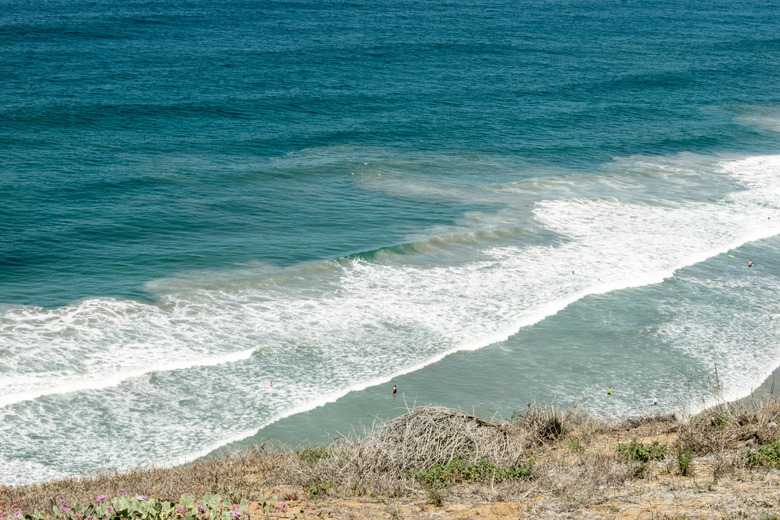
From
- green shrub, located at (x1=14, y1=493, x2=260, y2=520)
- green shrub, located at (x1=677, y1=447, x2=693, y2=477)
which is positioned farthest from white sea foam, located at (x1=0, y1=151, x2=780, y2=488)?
green shrub, located at (x1=677, y1=447, x2=693, y2=477)

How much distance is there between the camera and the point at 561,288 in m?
23.5

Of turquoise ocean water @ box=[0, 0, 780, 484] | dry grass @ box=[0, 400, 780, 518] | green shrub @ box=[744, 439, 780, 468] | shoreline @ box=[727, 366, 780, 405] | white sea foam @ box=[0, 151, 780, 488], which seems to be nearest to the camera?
dry grass @ box=[0, 400, 780, 518]

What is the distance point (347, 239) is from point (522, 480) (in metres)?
17.8

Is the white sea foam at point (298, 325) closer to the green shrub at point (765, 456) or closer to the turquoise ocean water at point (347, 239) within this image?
the turquoise ocean water at point (347, 239)

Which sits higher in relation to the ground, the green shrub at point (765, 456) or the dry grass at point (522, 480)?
the green shrub at point (765, 456)

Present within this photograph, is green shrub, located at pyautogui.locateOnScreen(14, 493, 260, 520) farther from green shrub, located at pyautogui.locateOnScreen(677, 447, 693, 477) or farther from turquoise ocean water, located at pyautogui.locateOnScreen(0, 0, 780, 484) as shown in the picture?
turquoise ocean water, located at pyautogui.locateOnScreen(0, 0, 780, 484)

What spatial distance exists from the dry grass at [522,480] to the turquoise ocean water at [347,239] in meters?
3.15

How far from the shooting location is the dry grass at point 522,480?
9.03m

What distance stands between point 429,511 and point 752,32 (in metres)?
86.8

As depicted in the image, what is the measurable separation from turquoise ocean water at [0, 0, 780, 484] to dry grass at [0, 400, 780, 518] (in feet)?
10.3

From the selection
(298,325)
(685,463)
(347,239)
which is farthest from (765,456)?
(347,239)

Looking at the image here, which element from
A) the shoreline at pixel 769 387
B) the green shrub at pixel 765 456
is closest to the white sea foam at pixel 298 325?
the shoreline at pixel 769 387

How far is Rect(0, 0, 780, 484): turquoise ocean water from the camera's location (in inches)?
689

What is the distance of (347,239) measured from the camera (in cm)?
2708
